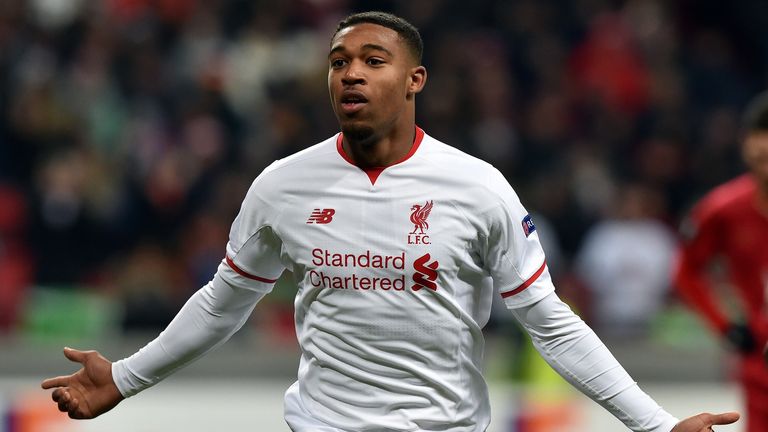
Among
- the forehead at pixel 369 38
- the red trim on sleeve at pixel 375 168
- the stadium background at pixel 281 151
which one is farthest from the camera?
the stadium background at pixel 281 151

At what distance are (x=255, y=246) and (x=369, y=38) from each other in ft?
2.30

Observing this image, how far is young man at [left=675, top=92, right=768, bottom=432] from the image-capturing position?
19.0 feet

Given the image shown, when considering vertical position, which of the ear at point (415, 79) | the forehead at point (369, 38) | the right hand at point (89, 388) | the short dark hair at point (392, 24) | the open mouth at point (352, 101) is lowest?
the right hand at point (89, 388)

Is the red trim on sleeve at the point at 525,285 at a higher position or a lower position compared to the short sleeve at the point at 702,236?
lower

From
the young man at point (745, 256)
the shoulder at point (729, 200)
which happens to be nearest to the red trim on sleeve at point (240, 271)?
the young man at point (745, 256)

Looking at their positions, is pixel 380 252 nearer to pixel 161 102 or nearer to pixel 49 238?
pixel 49 238

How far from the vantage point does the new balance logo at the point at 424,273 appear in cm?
397

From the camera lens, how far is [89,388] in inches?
172

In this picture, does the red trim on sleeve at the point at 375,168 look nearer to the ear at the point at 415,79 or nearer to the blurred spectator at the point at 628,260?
the ear at the point at 415,79

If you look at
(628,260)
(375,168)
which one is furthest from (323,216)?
(628,260)

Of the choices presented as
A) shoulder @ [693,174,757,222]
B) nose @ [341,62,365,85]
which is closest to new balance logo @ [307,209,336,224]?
nose @ [341,62,365,85]

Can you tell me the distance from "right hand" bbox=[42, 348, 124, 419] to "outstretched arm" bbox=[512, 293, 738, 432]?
1267mm

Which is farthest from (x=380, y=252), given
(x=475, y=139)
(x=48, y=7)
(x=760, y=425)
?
(x=48, y=7)

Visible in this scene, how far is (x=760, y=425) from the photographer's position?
575 cm
